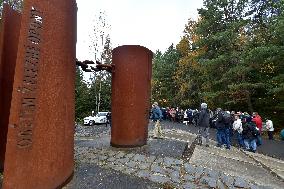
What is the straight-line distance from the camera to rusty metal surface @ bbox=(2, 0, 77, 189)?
4648mm

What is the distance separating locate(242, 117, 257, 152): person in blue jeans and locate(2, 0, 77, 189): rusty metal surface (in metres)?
10.1

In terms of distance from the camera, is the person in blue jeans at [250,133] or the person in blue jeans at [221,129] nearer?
the person in blue jeans at [221,129]

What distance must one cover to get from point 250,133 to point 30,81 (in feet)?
37.4

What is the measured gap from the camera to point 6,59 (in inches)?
238

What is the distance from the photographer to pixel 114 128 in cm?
991

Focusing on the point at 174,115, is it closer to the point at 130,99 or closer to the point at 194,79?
the point at 194,79

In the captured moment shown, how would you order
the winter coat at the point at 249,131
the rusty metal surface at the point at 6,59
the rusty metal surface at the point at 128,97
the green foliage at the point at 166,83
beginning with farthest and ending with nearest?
the green foliage at the point at 166,83, the winter coat at the point at 249,131, the rusty metal surface at the point at 128,97, the rusty metal surface at the point at 6,59

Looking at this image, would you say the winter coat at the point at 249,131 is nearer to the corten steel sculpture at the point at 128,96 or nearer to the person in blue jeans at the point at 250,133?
the person in blue jeans at the point at 250,133

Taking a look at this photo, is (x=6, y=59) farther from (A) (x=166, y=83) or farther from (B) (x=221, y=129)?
(A) (x=166, y=83)

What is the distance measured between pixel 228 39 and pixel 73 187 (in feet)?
94.9

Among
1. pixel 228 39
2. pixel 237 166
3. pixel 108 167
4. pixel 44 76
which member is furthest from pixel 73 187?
pixel 228 39

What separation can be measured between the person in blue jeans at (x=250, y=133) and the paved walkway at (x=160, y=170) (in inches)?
161

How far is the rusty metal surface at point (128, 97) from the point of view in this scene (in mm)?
9711

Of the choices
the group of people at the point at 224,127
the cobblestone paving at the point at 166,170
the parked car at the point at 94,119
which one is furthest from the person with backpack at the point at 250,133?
the parked car at the point at 94,119
